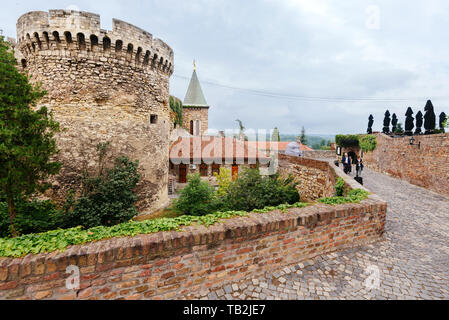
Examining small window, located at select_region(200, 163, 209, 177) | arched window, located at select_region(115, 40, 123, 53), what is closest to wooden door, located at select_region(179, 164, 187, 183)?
small window, located at select_region(200, 163, 209, 177)

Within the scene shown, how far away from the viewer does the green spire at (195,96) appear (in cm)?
3051

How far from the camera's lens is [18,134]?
15.8 feet

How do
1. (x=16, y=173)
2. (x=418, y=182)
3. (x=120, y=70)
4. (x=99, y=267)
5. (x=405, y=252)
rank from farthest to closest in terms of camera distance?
1. (x=418, y=182)
2. (x=120, y=70)
3. (x=16, y=173)
4. (x=405, y=252)
5. (x=99, y=267)

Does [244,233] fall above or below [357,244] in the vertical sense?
above

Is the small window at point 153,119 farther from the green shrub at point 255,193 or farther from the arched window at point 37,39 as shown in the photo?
the green shrub at point 255,193

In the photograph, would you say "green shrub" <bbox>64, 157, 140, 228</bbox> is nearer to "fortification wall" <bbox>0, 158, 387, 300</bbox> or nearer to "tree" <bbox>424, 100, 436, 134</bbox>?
"fortification wall" <bbox>0, 158, 387, 300</bbox>

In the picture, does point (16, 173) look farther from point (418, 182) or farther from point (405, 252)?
point (418, 182)

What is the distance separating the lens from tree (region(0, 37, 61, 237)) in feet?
15.0

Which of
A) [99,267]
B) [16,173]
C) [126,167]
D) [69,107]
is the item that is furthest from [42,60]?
[99,267]

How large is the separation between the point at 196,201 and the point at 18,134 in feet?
27.2

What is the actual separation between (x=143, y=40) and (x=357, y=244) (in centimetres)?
1160

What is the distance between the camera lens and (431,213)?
7.37 metres

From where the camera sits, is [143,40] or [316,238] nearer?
[316,238]

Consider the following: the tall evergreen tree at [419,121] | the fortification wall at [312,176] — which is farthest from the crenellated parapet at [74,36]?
the tall evergreen tree at [419,121]
